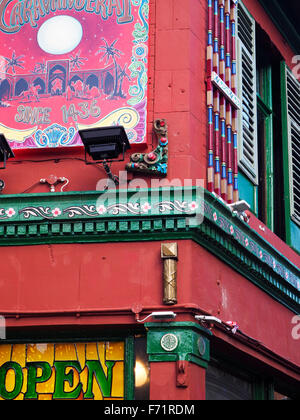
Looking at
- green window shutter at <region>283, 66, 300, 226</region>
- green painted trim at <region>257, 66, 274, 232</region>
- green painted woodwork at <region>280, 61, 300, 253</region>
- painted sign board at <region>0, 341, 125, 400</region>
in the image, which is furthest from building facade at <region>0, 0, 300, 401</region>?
green window shutter at <region>283, 66, 300, 226</region>

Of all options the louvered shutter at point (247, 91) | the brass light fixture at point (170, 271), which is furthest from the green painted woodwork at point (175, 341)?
the louvered shutter at point (247, 91)

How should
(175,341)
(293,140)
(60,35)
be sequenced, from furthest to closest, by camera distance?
1. (293,140)
2. (60,35)
3. (175,341)

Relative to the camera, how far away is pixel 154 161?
10016 millimetres

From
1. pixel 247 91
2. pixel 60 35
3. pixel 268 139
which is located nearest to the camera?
pixel 60 35

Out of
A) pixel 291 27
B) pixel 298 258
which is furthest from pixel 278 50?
pixel 298 258

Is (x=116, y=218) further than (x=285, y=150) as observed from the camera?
No

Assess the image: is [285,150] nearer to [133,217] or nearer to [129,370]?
[133,217]

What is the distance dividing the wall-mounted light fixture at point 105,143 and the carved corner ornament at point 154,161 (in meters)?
0.16

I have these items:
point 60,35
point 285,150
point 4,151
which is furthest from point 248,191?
point 4,151

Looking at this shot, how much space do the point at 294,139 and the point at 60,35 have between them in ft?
15.3

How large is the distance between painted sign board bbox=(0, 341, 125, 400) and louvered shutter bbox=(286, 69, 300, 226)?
4587 millimetres

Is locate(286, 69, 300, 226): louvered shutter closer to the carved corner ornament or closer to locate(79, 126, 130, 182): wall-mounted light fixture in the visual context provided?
the carved corner ornament

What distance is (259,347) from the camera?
11.0 m

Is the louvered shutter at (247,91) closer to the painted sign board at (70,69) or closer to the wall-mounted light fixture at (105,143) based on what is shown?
the painted sign board at (70,69)
